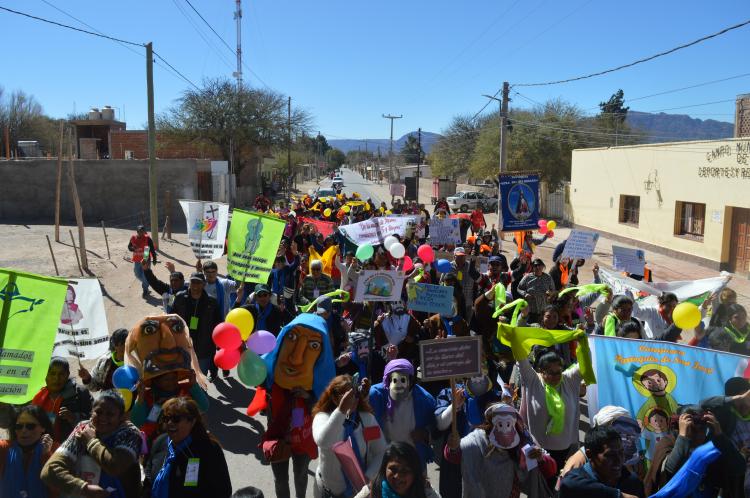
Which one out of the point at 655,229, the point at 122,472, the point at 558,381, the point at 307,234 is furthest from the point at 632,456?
the point at 655,229

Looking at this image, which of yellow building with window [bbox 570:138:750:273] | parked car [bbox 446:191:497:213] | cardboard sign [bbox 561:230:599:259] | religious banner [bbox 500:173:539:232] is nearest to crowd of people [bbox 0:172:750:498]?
cardboard sign [bbox 561:230:599:259]

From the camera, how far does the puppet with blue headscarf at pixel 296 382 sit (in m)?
4.69

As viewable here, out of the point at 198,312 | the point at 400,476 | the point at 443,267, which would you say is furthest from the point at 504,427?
the point at 443,267

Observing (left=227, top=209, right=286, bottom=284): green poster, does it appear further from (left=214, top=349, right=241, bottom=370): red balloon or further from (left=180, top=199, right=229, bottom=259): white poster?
(left=214, top=349, right=241, bottom=370): red balloon

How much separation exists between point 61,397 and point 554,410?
3556 millimetres

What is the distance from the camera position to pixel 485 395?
185 inches

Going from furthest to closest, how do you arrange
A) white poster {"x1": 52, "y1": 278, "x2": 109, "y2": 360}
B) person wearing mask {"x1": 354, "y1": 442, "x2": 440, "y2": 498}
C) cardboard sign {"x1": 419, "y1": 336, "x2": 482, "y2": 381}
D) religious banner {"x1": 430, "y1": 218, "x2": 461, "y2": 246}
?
religious banner {"x1": 430, "y1": 218, "x2": 461, "y2": 246}
white poster {"x1": 52, "y1": 278, "x2": 109, "y2": 360}
cardboard sign {"x1": 419, "y1": 336, "x2": 482, "y2": 381}
person wearing mask {"x1": 354, "y1": 442, "x2": 440, "y2": 498}

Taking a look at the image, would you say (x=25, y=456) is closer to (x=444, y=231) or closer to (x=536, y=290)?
(x=536, y=290)

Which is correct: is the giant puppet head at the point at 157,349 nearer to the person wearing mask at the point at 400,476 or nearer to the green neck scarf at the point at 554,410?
the person wearing mask at the point at 400,476

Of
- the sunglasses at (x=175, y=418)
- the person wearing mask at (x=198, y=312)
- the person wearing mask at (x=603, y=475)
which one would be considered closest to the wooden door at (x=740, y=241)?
the person wearing mask at (x=198, y=312)

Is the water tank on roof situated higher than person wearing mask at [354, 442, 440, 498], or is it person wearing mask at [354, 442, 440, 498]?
the water tank on roof

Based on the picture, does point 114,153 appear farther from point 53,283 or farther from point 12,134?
point 53,283

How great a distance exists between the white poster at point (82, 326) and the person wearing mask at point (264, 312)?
1.56m

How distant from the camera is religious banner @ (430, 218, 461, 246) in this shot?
14.3 m
